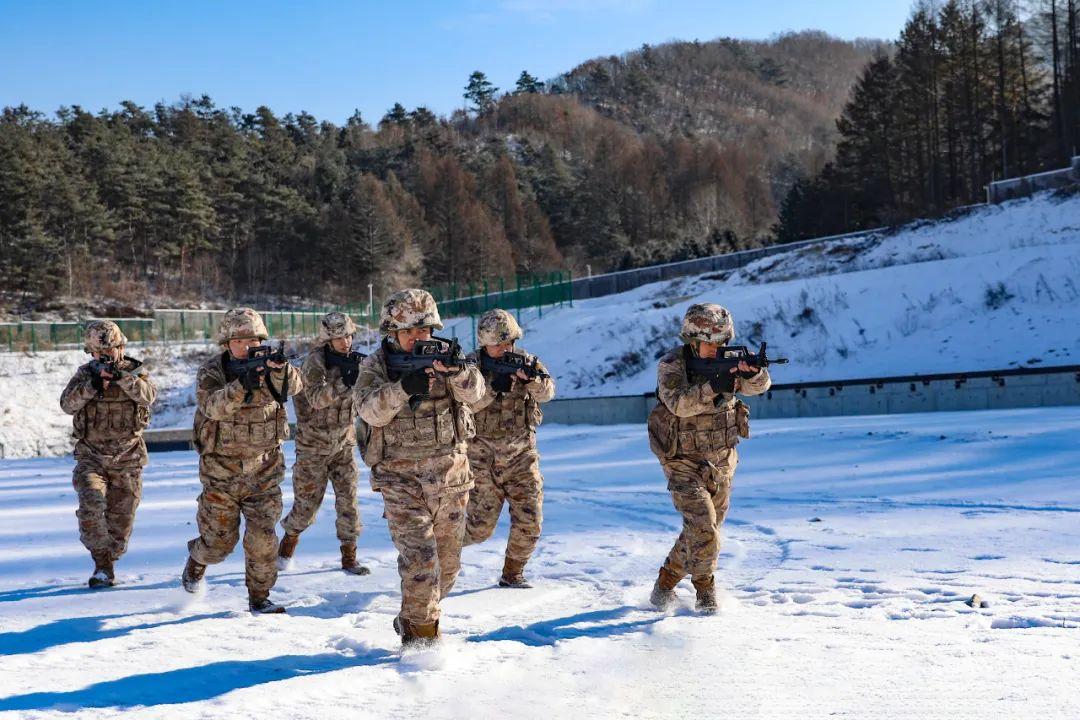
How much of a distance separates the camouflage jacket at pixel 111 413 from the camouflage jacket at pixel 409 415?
3241 millimetres

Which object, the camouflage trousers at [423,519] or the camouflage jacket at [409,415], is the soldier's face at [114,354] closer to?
the camouflage jacket at [409,415]

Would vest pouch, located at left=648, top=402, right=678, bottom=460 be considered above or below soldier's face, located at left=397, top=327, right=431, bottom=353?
below

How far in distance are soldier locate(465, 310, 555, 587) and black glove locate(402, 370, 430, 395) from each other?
1866 millimetres

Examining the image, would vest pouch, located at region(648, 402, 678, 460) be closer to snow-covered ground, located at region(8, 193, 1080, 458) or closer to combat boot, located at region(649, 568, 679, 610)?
combat boot, located at region(649, 568, 679, 610)

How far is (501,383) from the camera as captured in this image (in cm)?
761

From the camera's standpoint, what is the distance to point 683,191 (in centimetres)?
11062

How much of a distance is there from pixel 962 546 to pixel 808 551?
48.8 inches

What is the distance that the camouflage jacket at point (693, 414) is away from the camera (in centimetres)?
661

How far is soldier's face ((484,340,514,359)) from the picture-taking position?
7.74 metres

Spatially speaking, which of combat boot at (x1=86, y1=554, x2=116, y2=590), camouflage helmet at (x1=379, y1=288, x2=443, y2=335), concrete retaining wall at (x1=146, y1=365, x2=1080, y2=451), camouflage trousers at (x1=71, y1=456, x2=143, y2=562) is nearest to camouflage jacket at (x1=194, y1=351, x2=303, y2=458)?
camouflage helmet at (x1=379, y1=288, x2=443, y2=335)

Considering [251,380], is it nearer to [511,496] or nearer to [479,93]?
[511,496]

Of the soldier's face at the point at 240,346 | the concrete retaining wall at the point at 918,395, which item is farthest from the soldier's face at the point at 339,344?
the concrete retaining wall at the point at 918,395

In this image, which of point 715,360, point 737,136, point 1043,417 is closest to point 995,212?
point 1043,417

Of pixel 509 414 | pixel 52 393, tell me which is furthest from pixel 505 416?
pixel 52 393
